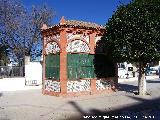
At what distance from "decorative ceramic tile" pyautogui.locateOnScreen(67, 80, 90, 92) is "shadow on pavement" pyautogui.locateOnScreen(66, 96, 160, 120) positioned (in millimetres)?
3457

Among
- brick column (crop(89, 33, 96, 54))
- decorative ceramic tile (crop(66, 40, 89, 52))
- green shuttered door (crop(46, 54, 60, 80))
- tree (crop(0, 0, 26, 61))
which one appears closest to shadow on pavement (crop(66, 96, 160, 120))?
green shuttered door (crop(46, 54, 60, 80))

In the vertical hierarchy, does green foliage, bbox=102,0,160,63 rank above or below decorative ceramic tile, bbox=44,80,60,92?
above

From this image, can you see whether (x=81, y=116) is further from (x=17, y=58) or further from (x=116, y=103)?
(x=17, y=58)

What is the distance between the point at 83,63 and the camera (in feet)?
67.8

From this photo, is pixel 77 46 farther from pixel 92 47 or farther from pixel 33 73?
pixel 33 73

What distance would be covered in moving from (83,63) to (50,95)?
3.20 metres

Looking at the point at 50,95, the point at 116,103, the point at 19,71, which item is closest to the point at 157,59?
the point at 116,103

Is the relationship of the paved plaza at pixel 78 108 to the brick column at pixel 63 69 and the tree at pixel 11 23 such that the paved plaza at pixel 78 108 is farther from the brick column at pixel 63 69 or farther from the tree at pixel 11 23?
the tree at pixel 11 23

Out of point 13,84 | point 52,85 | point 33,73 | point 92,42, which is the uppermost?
point 92,42

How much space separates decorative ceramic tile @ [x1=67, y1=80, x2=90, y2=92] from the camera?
19938mm

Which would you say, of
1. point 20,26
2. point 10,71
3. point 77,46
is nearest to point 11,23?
point 20,26

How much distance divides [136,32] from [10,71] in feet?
51.9

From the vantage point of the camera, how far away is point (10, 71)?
2980 centimetres

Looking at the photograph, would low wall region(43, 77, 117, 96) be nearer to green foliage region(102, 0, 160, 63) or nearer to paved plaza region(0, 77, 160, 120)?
paved plaza region(0, 77, 160, 120)
